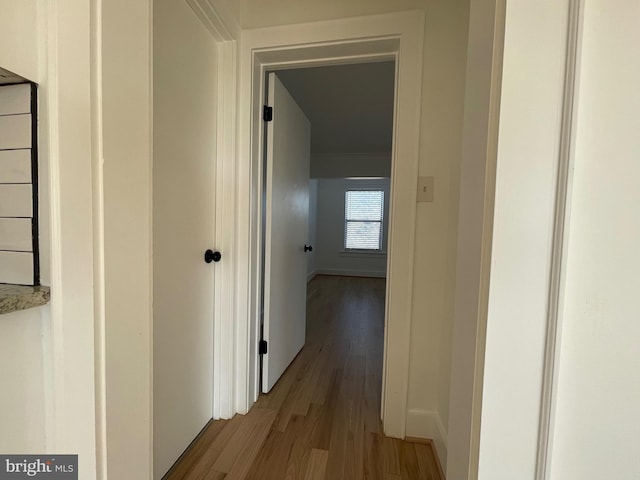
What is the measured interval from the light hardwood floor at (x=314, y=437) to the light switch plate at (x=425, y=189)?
1.32m

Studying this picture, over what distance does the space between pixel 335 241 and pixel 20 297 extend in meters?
6.09

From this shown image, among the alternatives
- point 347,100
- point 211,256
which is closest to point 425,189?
point 211,256

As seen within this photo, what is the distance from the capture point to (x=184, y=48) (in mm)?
1199

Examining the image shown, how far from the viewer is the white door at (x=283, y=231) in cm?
176

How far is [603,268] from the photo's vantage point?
0.56 meters

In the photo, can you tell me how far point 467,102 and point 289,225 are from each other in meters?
1.48

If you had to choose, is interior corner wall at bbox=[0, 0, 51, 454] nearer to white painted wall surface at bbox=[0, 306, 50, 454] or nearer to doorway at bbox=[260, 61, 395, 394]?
white painted wall surface at bbox=[0, 306, 50, 454]

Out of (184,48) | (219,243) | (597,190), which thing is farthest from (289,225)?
(597,190)

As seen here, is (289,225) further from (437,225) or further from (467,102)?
(467,102)

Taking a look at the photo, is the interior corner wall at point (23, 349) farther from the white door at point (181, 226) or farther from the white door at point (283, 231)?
the white door at point (283, 231)

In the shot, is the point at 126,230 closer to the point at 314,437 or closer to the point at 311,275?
the point at 314,437

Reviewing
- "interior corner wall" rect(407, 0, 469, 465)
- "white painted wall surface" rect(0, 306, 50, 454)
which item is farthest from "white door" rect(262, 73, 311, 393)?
"white painted wall surface" rect(0, 306, 50, 454)

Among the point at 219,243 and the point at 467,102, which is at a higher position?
the point at 467,102

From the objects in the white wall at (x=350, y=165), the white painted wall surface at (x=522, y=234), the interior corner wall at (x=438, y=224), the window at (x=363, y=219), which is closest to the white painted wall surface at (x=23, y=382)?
the white painted wall surface at (x=522, y=234)
